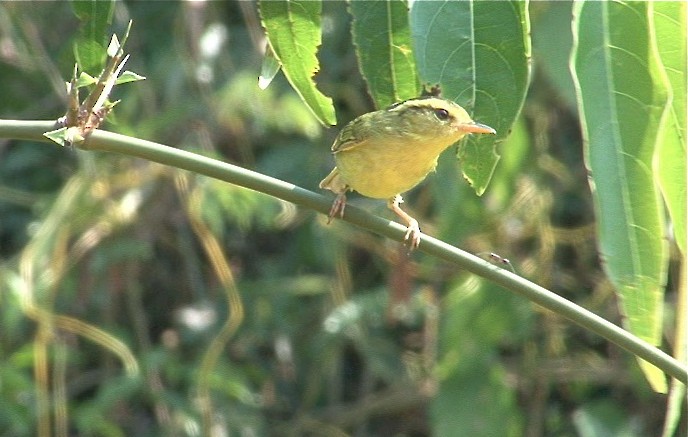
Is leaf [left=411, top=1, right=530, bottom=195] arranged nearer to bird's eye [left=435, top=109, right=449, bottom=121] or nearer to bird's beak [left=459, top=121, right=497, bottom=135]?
bird's beak [left=459, top=121, right=497, bottom=135]

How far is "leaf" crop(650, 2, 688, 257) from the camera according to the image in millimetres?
1396

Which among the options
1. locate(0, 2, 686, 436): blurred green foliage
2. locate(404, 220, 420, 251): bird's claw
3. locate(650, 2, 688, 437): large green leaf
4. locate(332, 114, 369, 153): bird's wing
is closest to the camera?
locate(650, 2, 688, 437): large green leaf

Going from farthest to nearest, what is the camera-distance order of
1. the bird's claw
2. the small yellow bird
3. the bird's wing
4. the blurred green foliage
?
the blurred green foliage → the bird's wing → the small yellow bird → the bird's claw

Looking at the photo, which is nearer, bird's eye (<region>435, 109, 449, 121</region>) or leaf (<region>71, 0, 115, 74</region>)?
leaf (<region>71, 0, 115, 74</region>)

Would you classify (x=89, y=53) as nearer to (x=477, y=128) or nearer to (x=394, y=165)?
(x=477, y=128)

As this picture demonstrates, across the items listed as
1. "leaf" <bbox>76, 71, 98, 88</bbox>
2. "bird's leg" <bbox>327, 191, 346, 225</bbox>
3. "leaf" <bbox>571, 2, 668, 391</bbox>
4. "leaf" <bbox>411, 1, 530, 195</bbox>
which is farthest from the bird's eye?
"leaf" <bbox>76, 71, 98, 88</bbox>

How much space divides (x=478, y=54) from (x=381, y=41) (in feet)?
0.64

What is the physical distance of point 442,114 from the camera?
2.58 m

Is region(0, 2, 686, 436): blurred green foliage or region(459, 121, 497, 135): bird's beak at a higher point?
region(459, 121, 497, 135): bird's beak

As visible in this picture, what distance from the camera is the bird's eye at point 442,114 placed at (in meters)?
2.55

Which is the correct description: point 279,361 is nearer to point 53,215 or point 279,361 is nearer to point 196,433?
point 196,433

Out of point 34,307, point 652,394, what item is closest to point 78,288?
point 34,307

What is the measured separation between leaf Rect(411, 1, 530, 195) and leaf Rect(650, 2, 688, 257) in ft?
0.58

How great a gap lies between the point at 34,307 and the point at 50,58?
4.09 feet
